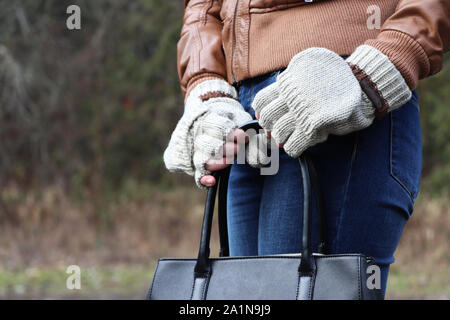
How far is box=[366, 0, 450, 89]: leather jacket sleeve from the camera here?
1146 millimetres

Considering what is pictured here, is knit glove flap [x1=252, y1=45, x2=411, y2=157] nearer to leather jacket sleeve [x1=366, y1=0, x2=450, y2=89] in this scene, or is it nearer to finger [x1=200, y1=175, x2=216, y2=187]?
leather jacket sleeve [x1=366, y1=0, x2=450, y2=89]

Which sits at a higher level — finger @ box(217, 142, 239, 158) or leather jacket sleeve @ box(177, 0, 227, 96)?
leather jacket sleeve @ box(177, 0, 227, 96)

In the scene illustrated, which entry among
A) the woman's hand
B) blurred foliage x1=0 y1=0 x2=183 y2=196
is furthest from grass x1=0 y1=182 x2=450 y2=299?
the woman's hand

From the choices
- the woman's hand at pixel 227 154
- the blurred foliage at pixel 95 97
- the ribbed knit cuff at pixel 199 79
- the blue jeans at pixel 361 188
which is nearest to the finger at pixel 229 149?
the woman's hand at pixel 227 154

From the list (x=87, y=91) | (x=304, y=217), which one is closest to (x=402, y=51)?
(x=304, y=217)

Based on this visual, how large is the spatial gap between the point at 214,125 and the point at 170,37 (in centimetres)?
796

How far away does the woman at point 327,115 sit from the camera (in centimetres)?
113

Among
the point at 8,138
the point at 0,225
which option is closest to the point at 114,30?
the point at 8,138

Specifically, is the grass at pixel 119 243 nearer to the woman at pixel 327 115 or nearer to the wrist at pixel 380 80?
the woman at pixel 327 115

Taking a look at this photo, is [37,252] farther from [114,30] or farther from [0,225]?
[114,30]

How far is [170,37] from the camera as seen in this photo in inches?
354

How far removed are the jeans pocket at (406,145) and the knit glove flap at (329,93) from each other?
8cm

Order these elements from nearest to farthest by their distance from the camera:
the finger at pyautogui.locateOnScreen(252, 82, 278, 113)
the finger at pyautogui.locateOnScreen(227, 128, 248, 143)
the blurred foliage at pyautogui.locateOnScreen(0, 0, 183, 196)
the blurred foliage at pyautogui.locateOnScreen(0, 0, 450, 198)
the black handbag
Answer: the black handbag, the finger at pyautogui.locateOnScreen(252, 82, 278, 113), the finger at pyautogui.locateOnScreen(227, 128, 248, 143), the blurred foliage at pyautogui.locateOnScreen(0, 0, 450, 198), the blurred foliage at pyautogui.locateOnScreen(0, 0, 183, 196)

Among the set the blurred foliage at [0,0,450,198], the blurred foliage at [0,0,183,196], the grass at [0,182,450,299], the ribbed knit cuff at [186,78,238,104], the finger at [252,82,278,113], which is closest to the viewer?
the finger at [252,82,278,113]
